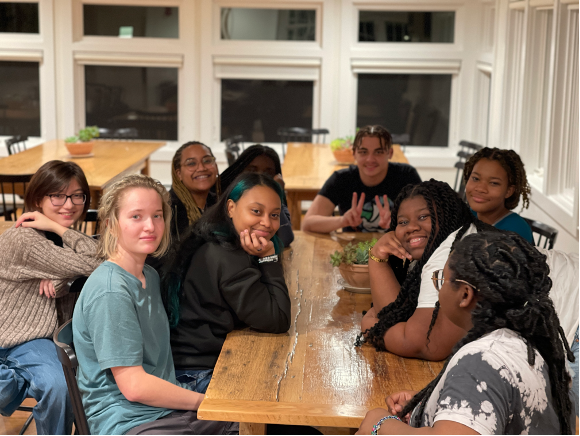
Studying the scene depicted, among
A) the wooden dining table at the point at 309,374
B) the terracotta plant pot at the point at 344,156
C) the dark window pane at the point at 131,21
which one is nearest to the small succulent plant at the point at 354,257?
the wooden dining table at the point at 309,374

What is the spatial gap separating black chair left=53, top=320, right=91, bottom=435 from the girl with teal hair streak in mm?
297

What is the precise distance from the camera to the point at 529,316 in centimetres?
122

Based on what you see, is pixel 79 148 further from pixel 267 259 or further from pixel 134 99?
pixel 267 259

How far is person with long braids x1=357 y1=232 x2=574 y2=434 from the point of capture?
1.13 m

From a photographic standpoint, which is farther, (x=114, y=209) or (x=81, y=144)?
(x=81, y=144)

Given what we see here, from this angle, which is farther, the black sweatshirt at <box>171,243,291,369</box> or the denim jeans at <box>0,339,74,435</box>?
the denim jeans at <box>0,339,74,435</box>

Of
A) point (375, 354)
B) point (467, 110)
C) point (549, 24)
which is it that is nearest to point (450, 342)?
point (375, 354)

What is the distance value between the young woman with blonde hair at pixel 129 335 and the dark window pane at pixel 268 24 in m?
5.49

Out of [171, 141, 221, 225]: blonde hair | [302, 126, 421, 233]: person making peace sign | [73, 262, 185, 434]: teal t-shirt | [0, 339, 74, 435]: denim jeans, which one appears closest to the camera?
[73, 262, 185, 434]: teal t-shirt

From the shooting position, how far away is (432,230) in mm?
1977

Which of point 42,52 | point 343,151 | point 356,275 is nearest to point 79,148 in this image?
point 343,151

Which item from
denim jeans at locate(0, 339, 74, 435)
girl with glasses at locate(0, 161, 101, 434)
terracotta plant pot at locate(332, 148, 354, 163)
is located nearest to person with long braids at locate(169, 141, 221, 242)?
girl with glasses at locate(0, 161, 101, 434)

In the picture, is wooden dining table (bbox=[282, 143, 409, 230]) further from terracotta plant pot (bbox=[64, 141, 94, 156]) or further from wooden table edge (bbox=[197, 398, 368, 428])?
wooden table edge (bbox=[197, 398, 368, 428])

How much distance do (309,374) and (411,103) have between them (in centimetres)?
599
